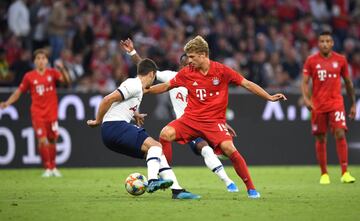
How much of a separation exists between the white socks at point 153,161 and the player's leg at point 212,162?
130 cm

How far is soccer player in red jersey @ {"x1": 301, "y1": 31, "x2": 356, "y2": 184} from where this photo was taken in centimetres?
1421

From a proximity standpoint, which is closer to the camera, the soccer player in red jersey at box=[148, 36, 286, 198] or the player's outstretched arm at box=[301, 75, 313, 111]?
the soccer player in red jersey at box=[148, 36, 286, 198]

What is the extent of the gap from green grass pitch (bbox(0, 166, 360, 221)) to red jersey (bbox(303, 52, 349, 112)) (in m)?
1.36

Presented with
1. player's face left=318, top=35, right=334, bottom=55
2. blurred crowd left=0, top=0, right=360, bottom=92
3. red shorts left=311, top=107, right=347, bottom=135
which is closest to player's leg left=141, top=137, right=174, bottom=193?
red shorts left=311, top=107, right=347, bottom=135

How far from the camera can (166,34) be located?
21.7 metres

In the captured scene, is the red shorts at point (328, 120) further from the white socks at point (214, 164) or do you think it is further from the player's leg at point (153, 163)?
the player's leg at point (153, 163)

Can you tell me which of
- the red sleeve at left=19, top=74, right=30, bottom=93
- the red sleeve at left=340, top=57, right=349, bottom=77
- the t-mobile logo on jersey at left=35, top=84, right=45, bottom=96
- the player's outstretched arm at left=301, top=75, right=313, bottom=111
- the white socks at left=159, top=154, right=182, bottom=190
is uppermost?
the red sleeve at left=19, top=74, right=30, bottom=93

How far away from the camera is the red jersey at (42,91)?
16641 millimetres

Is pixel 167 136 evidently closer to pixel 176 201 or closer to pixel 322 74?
pixel 176 201

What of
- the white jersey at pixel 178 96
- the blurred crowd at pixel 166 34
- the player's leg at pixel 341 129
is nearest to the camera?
the white jersey at pixel 178 96

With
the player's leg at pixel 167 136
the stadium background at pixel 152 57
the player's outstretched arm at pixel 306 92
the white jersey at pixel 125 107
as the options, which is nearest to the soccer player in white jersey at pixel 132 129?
the white jersey at pixel 125 107

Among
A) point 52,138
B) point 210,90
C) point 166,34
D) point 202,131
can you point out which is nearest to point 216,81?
point 210,90

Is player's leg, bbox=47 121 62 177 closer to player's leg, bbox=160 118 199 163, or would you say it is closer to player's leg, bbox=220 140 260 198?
player's leg, bbox=160 118 199 163

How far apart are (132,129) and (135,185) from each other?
732mm
